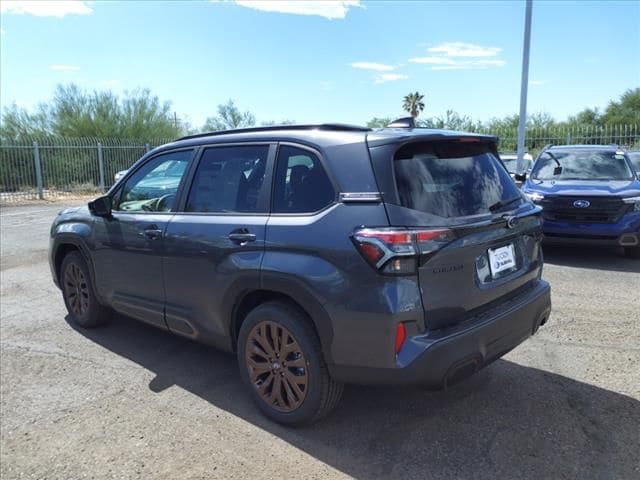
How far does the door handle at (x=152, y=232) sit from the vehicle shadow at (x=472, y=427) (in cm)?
110

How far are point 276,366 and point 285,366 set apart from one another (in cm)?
8

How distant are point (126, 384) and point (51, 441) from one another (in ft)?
2.60

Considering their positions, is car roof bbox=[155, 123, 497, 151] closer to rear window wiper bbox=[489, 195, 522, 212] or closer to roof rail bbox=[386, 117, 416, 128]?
roof rail bbox=[386, 117, 416, 128]

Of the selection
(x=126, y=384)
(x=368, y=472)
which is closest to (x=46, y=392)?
(x=126, y=384)

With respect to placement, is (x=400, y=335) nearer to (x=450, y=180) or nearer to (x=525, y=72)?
(x=450, y=180)

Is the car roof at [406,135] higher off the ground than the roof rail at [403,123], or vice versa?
the roof rail at [403,123]

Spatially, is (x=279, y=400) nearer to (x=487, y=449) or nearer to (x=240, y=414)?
(x=240, y=414)

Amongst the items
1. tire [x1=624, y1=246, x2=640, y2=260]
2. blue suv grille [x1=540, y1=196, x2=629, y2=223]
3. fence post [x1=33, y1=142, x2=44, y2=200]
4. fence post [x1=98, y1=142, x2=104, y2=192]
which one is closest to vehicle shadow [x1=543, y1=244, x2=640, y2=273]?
tire [x1=624, y1=246, x2=640, y2=260]

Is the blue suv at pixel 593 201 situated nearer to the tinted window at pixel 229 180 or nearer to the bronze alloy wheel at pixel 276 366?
the tinted window at pixel 229 180

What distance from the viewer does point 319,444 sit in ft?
10.5

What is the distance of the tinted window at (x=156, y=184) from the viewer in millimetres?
4227

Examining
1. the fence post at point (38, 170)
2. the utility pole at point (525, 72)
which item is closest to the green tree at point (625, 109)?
the utility pole at point (525, 72)

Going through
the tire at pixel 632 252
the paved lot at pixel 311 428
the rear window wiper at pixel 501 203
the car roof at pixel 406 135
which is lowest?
the paved lot at pixel 311 428

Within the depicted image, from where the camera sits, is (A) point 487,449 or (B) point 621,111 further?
(B) point 621,111
